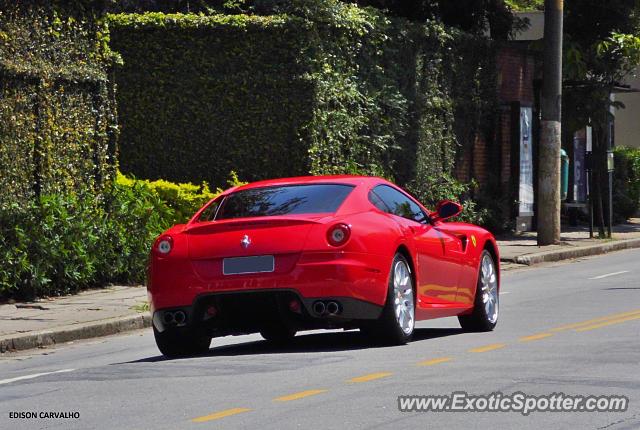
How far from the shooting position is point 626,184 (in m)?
41.5

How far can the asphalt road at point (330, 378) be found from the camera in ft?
27.6

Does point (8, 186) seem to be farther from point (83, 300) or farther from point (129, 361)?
point (129, 361)

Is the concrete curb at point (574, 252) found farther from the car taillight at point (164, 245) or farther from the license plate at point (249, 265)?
the license plate at point (249, 265)

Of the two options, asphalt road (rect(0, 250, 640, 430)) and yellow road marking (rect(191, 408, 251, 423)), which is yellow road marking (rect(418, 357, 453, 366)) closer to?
asphalt road (rect(0, 250, 640, 430))

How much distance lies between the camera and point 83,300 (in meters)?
18.3

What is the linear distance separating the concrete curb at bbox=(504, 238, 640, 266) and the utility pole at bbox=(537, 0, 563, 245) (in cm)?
66

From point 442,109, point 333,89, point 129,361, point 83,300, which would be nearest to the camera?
point 129,361

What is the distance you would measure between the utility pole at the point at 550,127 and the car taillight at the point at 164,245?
17.7m

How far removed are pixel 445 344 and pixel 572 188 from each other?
86.0ft

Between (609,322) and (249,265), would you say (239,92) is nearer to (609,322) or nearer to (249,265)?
(609,322)

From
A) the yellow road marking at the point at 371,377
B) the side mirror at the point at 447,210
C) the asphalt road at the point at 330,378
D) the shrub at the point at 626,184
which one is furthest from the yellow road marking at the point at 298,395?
the shrub at the point at 626,184

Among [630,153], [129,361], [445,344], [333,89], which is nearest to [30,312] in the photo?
[129,361]
